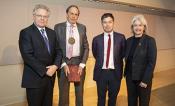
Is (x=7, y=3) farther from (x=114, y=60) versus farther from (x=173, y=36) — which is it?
(x=173, y=36)

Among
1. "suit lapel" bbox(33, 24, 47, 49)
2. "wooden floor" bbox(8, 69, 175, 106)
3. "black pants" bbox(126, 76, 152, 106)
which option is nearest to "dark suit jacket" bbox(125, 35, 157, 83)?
"black pants" bbox(126, 76, 152, 106)

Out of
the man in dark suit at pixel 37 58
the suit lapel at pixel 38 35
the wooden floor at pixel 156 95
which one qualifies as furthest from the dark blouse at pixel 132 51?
the wooden floor at pixel 156 95

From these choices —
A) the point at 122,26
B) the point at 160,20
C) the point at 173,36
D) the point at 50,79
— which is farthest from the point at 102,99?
the point at 173,36

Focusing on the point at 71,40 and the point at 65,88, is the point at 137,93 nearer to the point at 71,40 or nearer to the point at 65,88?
the point at 65,88

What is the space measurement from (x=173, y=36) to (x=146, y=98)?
576 cm

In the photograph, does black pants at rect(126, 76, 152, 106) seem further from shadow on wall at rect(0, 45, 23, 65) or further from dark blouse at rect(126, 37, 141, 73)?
shadow on wall at rect(0, 45, 23, 65)

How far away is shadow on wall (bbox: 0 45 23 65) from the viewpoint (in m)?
3.91

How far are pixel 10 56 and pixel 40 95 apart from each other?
1601mm

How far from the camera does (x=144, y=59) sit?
2938 mm

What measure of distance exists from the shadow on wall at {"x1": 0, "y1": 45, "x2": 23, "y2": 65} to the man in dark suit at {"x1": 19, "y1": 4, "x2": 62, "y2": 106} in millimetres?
1437

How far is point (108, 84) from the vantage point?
3.15 meters

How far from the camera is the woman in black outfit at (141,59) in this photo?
2902mm

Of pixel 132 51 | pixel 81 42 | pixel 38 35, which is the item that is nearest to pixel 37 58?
pixel 38 35

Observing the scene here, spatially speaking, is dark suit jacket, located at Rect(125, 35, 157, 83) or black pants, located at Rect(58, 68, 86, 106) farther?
black pants, located at Rect(58, 68, 86, 106)
